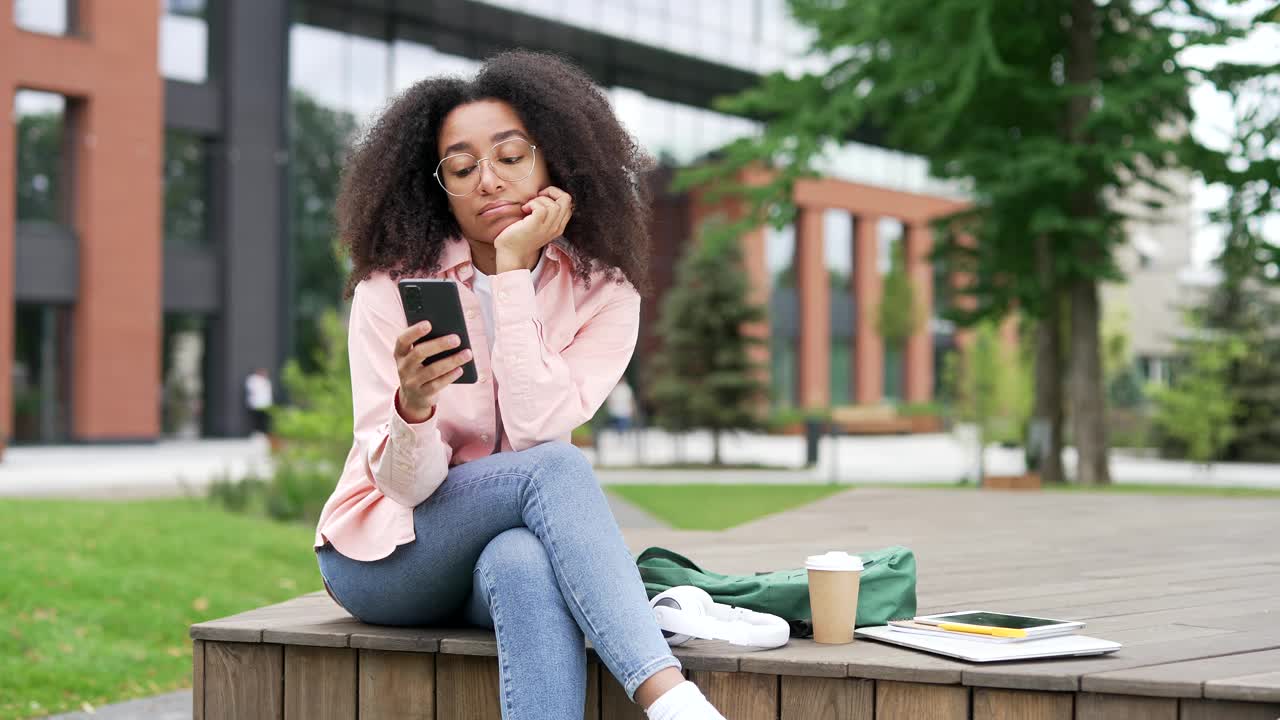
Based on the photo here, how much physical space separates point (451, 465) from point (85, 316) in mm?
23128

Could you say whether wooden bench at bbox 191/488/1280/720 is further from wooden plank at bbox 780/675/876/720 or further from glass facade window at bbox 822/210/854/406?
glass facade window at bbox 822/210/854/406

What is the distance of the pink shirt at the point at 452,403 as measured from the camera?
9.48 ft

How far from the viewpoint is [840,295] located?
40.2 meters

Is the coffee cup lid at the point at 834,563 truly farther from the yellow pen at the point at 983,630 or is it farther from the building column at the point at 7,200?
the building column at the point at 7,200

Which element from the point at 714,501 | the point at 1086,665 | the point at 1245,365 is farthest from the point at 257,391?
→ the point at 1086,665

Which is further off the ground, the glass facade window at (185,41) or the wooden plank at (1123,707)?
the glass facade window at (185,41)

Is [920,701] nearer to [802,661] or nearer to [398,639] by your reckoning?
[802,661]

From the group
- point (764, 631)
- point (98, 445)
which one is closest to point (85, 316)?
point (98, 445)

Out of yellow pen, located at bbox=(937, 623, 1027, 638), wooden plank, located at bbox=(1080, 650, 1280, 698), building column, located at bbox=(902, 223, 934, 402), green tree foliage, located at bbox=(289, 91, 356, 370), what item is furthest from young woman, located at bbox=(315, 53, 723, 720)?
building column, located at bbox=(902, 223, 934, 402)

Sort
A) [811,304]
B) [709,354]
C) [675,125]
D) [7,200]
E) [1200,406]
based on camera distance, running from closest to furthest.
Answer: [1200,406]
[7,200]
[709,354]
[675,125]
[811,304]

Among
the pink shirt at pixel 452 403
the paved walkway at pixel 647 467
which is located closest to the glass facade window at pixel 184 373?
the paved walkway at pixel 647 467

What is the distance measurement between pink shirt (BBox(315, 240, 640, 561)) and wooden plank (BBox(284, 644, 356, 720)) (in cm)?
32

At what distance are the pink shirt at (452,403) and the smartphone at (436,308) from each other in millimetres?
210

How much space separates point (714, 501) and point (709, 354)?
1020 cm
